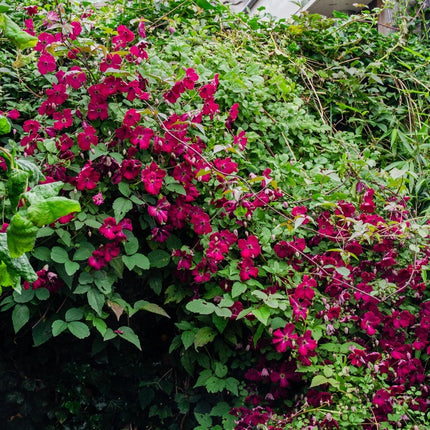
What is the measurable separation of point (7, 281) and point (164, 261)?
3.35ft

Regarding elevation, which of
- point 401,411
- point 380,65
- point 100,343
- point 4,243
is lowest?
point 100,343

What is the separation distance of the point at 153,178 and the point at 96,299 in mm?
471

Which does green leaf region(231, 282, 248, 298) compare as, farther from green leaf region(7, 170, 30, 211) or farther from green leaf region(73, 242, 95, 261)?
green leaf region(7, 170, 30, 211)

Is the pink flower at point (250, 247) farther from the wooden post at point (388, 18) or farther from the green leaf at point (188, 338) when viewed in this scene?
the wooden post at point (388, 18)

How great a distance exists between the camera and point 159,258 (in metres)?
1.88

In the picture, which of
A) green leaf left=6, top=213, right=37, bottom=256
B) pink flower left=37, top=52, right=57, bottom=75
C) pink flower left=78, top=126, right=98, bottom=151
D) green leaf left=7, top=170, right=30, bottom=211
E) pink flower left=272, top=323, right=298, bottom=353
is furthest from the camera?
pink flower left=37, top=52, right=57, bottom=75

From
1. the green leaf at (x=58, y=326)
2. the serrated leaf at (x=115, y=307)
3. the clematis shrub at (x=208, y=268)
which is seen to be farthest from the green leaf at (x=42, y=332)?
the serrated leaf at (x=115, y=307)

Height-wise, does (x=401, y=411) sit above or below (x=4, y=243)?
below

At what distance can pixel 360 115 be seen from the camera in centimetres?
310

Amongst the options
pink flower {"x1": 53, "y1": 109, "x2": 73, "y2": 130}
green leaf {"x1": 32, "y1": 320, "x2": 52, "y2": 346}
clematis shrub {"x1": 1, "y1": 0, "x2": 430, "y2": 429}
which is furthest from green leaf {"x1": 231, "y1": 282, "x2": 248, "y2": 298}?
pink flower {"x1": 53, "y1": 109, "x2": 73, "y2": 130}

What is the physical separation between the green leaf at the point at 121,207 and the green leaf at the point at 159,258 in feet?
0.70

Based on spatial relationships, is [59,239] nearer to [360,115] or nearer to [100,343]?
[100,343]

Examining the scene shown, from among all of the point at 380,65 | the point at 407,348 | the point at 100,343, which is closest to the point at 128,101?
the point at 100,343

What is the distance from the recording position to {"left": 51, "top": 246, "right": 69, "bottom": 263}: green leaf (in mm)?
1611
